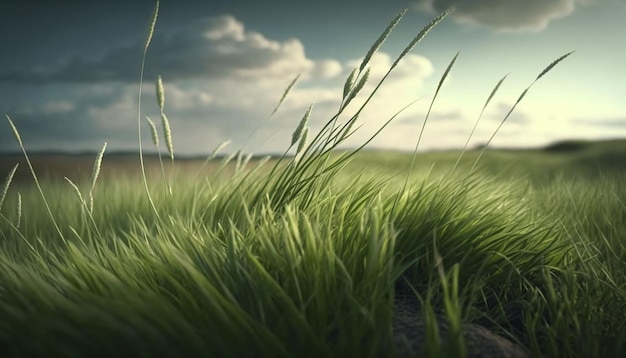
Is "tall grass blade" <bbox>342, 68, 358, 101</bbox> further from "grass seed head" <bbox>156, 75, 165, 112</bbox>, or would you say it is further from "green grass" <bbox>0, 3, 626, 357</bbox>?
"grass seed head" <bbox>156, 75, 165, 112</bbox>

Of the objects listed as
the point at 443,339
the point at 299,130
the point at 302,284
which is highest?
the point at 299,130

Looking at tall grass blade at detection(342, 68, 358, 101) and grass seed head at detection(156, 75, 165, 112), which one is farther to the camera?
grass seed head at detection(156, 75, 165, 112)

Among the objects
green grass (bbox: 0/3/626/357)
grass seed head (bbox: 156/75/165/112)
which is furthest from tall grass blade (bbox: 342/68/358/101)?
grass seed head (bbox: 156/75/165/112)

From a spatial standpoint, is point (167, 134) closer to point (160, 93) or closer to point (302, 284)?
point (160, 93)

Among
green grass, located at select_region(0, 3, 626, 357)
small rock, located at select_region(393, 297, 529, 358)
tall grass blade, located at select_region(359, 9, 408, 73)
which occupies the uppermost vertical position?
tall grass blade, located at select_region(359, 9, 408, 73)

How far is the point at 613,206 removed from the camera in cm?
332

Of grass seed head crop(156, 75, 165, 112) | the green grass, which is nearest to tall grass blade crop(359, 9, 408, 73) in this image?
the green grass

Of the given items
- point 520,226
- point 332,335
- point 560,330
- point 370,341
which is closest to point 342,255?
point 332,335

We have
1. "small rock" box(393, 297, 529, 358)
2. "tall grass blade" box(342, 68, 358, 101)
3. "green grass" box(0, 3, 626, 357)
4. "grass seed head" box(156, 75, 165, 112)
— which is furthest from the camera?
"grass seed head" box(156, 75, 165, 112)

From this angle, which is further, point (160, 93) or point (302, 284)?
point (160, 93)

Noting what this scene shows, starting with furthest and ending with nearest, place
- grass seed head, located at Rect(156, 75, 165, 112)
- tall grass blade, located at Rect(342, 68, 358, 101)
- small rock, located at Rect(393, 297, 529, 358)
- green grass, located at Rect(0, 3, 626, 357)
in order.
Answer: grass seed head, located at Rect(156, 75, 165, 112) < tall grass blade, located at Rect(342, 68, 358, 101) < small rock, located at Rect(393, 297, 529, 358) < green grass, located at Rect(0, 3, 626, 357)

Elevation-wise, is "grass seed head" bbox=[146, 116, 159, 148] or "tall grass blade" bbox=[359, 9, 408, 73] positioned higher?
"tall grass blade" bbox=[359, 9, 408, 73]

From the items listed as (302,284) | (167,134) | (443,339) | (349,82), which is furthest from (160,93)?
(443,339)

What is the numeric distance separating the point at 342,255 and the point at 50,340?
Answer: 83cm
